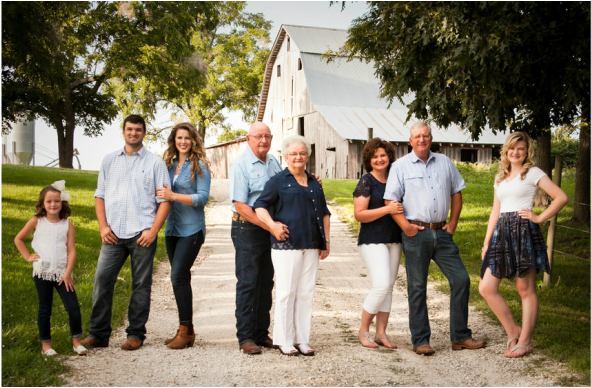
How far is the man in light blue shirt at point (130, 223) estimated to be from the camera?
541cm

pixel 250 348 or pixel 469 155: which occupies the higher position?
pixel 469 155

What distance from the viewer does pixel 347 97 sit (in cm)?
3297

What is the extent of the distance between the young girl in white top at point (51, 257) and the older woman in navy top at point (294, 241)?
1.76 metres

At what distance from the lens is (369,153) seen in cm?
566

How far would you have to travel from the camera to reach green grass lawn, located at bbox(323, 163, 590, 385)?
5.55m

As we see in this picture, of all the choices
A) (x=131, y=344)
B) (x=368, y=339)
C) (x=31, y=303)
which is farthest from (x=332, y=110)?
(x=131, y=344)

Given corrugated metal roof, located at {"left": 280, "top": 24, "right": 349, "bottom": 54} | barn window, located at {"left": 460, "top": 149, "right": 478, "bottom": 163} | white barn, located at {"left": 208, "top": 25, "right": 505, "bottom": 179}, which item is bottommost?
barn window, located at {"left": 460, "top": 149, "right": 478, "bottom": 163}

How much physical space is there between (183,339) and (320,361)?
4.37ft

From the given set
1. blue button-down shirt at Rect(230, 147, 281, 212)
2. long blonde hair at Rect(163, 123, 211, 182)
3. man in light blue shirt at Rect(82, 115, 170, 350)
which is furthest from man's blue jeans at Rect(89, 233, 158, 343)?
blue button-down shirt at Rect(230, 147, 281, 212)

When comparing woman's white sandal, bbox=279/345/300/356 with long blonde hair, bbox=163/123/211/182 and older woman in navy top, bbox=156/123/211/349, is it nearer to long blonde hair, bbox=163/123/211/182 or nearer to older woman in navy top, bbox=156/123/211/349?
older woman in navy top, bbox=156/123/211/349

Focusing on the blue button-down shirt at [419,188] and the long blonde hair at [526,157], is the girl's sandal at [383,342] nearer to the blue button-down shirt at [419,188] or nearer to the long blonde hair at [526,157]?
the blue button-down shirt at [419,188]

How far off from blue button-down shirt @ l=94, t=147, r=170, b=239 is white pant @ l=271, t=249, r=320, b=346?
1.25 meters

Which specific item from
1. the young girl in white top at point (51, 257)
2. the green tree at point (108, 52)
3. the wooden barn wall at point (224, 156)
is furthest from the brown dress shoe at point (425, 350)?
the wooden barn wall at point (224, 156)

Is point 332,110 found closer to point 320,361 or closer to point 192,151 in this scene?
point 192,151
